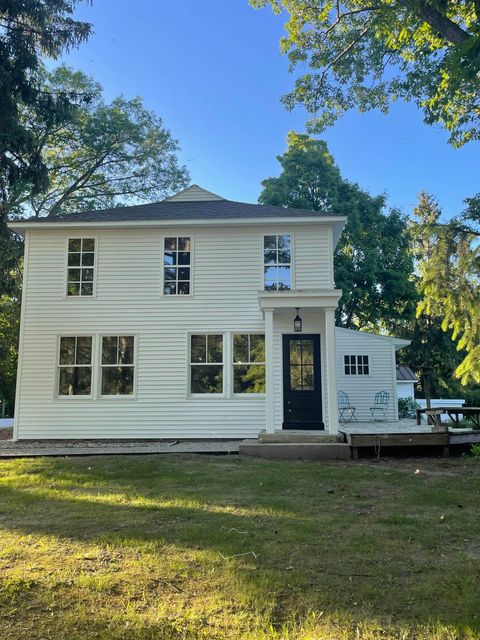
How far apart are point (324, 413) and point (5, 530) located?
7.86m

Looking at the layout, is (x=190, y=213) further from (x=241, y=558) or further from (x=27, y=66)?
(x=241, y=558)

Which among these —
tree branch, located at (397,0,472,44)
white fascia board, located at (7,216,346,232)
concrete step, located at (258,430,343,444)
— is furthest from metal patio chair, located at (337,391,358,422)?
tree branch, located at (397,0,472,44)

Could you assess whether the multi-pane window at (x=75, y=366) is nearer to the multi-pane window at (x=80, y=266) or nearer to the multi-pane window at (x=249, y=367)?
the multi-pane window at (x=80, y=266)

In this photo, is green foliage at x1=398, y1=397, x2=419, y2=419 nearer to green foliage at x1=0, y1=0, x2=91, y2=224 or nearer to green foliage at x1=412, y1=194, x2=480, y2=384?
green foliage at x1=412, y1=194, x2=480, y2=384

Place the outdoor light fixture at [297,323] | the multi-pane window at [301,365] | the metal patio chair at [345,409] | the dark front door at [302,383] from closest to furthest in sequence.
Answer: the outdoor light fixture at [297,323] < the dark front door at [302,383] < the multi-pane window at [301,365] < the metal patio chair at [345,409]

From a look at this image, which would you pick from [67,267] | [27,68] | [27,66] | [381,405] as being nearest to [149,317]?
[67,267]

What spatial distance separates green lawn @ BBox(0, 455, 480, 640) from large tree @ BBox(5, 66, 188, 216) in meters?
20.3

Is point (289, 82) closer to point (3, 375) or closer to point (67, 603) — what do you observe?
point (67, 603)

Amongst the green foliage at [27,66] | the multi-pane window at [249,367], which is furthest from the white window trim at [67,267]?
the multi-pane window at [249,367]

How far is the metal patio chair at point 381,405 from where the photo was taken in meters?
15.4

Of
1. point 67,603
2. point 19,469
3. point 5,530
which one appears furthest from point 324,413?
point 67,603

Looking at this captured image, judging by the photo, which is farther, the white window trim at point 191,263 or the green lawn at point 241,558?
the white window trim at point 191,263

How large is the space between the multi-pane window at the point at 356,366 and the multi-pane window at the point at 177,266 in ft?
21.8

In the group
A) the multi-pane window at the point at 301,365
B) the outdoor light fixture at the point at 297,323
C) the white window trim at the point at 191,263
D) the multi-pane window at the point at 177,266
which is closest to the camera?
the outdoor light fixture at the point at 297,323
